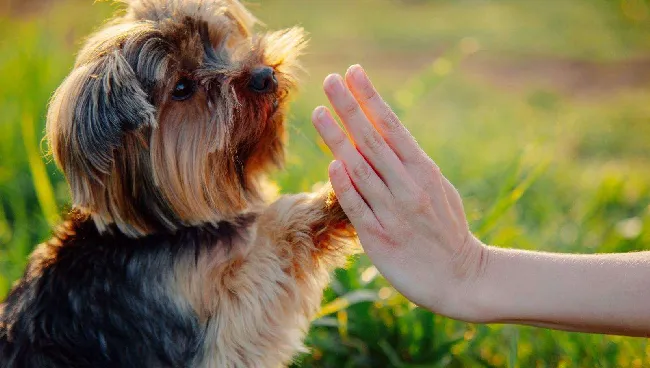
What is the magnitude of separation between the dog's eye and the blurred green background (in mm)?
722

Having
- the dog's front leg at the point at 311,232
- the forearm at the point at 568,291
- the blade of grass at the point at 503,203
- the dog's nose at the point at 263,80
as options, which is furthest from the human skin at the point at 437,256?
the blade of grass at the point at 503,203

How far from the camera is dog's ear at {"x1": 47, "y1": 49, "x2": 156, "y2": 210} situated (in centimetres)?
237

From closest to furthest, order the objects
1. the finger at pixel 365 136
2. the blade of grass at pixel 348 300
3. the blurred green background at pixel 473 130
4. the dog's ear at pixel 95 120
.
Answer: the finger at pixel 365 136 → the dog's ear at pixel 95 120 → the blade of grass at pixel 348 300 → the blurred green background at pixel 473 130

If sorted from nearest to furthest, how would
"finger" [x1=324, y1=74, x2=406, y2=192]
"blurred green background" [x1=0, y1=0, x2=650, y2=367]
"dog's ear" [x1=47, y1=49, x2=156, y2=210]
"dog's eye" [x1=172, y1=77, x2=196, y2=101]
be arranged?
"finger" [x1=324, y1=74, x2=406, y2=192], "dog's ear" [x1=47, y1=49, x2=156, y2=210], "dog's eye" [x1=172, y1=77, x2=196, y2=101], "blurred green background" [x1=0, y1=0, x2=650, y2=367]

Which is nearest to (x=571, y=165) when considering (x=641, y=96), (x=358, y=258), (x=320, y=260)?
(x=641, y=96)

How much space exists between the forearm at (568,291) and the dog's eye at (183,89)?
129cm

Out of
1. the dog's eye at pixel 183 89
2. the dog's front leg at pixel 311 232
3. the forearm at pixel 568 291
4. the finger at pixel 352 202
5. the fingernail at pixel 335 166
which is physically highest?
the dog's eye at pixel 183 89

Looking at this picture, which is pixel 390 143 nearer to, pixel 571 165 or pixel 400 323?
pixel 400 323

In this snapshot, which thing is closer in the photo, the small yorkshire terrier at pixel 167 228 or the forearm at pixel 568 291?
the forearm at pixel 568 291

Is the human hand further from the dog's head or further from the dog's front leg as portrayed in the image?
the dog's head

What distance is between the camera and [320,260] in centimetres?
268

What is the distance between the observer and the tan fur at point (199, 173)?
2420 mm

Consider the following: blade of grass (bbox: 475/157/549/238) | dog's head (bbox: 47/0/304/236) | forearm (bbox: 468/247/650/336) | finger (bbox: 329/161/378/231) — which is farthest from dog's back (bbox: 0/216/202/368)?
blade of grass (bbox: 475/157/549/238)

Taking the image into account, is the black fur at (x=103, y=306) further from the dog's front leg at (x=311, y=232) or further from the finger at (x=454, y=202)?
the finger at (x=454, y=202)
